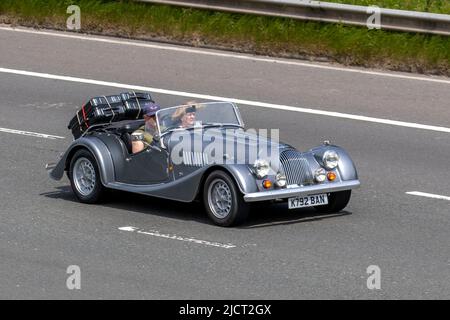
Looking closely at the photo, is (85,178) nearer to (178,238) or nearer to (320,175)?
(178,238)

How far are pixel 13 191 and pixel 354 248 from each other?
14.4 feet

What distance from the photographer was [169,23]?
21641 mm

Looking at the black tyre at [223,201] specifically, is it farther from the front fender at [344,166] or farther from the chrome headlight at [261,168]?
the front fender at [344,166]

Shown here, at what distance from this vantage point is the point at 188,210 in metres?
13.9

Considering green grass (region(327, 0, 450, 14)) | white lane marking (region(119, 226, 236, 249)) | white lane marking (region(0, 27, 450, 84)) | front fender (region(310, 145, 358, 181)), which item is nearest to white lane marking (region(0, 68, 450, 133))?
white lane marking (region(0, 27, 450, 84))

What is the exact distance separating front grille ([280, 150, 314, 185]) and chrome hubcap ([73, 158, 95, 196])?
232cm

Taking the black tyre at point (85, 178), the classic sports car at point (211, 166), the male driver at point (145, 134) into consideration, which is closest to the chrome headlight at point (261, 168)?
the classic sports car at point (211, 166)

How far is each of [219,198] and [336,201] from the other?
135 cm

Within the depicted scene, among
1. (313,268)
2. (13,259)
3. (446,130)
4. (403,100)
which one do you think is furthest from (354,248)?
(403,100)

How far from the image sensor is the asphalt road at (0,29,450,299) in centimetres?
1113

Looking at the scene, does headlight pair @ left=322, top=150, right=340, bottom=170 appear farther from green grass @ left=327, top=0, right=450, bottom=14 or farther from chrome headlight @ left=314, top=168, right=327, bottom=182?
green grass @ left=327, top=0, right=450, bottom=14

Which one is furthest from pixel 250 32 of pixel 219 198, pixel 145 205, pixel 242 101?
pixel 219 198

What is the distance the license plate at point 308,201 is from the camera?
13.0 metres
